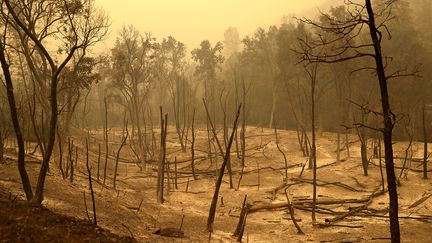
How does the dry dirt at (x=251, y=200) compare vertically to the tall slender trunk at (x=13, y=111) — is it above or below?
below

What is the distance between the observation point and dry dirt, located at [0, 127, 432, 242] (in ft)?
30.2

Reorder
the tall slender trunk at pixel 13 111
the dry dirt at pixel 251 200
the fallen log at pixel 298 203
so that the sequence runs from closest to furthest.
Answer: the tall slender trunk at pixel 13 111 → the dry dirt at pixel 251 200 → the fallen log at pixel 298 203

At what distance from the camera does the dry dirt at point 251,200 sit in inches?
363

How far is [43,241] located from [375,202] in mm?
12234

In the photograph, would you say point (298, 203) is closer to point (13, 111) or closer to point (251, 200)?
point (251, 200)

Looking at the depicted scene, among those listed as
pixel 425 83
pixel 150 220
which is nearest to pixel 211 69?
pixel 425 83

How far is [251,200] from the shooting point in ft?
49.7

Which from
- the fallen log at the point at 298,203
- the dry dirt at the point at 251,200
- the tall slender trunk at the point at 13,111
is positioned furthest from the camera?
the fallen log at the point at 298,203

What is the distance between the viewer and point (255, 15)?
17825 centimetres

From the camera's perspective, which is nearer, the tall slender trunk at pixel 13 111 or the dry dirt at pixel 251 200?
the tall slender trunk at pixel 13 111

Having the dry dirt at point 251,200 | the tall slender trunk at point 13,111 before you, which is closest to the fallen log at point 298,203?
the dry dirt at point 251,200

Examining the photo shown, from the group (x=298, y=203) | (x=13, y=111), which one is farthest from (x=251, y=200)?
(x=13, y=111)

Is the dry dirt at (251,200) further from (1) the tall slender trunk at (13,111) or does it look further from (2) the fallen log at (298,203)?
(1) the tall slender trunk at (13,111)

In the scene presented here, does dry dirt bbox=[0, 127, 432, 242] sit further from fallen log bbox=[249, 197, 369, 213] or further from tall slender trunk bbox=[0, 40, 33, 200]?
tall slender trunk bbox=[0, 40, 33, 200]
